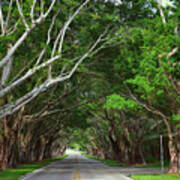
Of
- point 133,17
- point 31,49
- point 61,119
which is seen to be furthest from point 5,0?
point 61,119

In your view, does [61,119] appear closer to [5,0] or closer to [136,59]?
[136,59]

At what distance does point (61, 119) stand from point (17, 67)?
17612mm

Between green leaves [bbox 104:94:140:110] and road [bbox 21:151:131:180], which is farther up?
green leaves [bbox 104:94:140:110]

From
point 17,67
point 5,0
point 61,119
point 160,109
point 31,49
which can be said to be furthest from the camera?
point 61,119

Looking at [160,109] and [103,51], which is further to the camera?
[160,109]

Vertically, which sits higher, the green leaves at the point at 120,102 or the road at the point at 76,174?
the green leaves at the point at 120,102

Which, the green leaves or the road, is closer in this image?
the road

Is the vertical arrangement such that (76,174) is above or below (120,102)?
below

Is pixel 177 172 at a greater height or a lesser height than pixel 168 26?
lesser

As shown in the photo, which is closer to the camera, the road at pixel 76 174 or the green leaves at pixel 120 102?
the road at pixel 76 174

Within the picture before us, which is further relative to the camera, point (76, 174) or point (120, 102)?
point (120, 102)

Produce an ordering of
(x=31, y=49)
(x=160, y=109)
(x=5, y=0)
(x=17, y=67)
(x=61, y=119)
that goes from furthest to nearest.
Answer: (x=61, y=119) → (x=160, y=109) → (x=17, y=67) → (x=31, y=49) → (x=5, y=0)

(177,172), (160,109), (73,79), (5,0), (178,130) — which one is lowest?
(177,172)

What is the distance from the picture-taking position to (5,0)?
1678 cm
